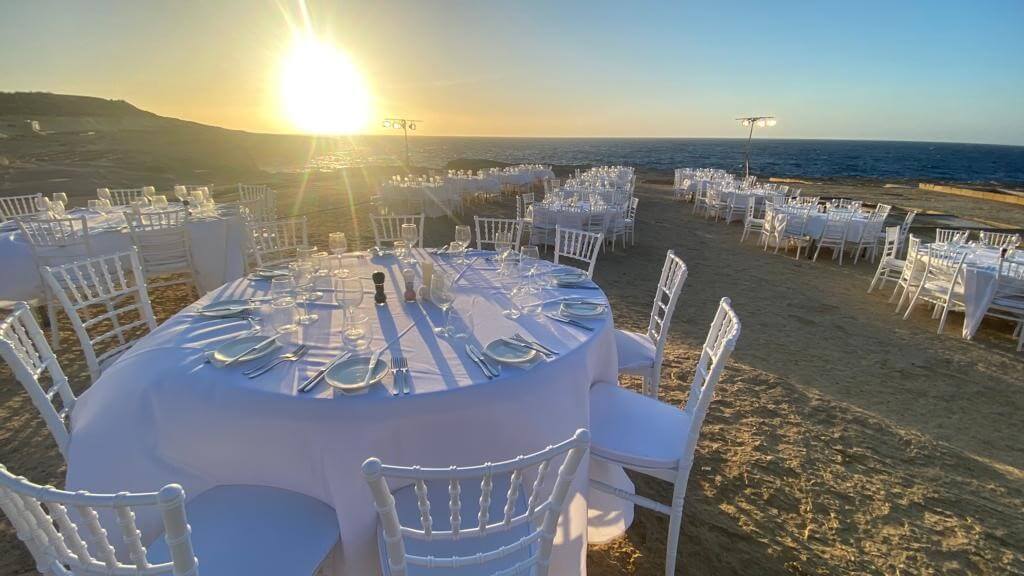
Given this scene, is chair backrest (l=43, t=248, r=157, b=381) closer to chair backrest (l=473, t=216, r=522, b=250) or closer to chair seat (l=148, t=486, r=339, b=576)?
chair seat (l=148, t=486, r=339, b=576)

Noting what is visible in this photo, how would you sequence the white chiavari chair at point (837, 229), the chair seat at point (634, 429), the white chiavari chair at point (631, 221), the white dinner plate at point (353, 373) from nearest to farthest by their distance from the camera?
the white dinner plate at point (353, 373), the chair seat at point (634, 429), the white chiavari chair at point (837, 229), the white chiavari chair at point (631, 221)

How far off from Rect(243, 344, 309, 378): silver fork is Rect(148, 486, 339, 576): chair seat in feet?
1.25

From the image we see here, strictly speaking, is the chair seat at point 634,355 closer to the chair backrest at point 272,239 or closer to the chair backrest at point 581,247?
the chair backrest at point 581,247

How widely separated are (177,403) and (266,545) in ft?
1.81

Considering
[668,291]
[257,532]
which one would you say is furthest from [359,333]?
[668,291]

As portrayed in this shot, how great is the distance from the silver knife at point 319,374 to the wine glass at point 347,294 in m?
0.32

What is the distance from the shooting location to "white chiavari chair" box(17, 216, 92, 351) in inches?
143

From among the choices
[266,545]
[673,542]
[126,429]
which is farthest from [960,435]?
[126,429]

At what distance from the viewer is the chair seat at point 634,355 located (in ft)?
8.90

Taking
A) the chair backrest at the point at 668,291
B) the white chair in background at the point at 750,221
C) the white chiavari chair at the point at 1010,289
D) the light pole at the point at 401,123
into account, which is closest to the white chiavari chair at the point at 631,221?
the white chair in background at the point at 750,221

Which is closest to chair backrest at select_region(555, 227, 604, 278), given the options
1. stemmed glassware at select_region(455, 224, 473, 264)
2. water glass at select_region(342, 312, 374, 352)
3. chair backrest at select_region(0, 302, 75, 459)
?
stemmed glassware at select_region(455, 224, 473, 264)

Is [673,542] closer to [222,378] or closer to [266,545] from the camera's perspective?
[266,545]

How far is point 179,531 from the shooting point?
80cm

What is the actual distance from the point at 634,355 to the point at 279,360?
2.06 meters
